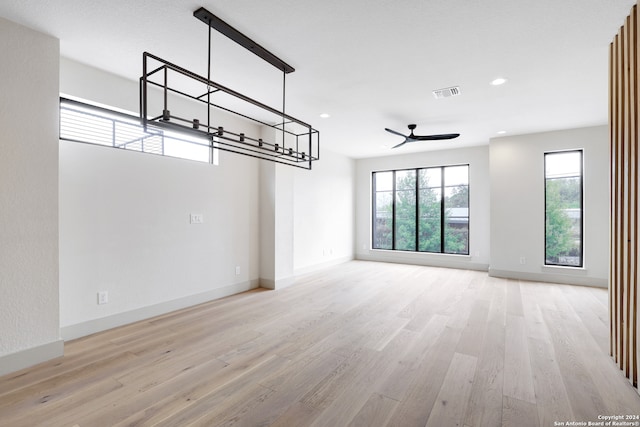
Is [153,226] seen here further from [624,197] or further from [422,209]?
[422,209]

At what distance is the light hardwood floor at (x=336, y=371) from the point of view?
6.02ft

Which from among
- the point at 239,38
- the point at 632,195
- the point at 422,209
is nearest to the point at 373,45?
the point at 239,38

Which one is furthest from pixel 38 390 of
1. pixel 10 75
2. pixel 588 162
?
pixel 588 162

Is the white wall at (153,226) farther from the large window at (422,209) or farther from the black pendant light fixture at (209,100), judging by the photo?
the large window at (422,209)

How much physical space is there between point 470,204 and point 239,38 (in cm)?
594

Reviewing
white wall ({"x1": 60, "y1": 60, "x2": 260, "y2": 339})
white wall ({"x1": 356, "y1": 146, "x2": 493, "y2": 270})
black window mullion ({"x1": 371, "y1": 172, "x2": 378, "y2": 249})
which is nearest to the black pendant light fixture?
white wall ({"x1": 60, "y1": 60, "x2": 260, "y2": 339})

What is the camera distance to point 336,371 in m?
2.34

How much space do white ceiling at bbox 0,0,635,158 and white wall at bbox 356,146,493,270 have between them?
2.38 meters

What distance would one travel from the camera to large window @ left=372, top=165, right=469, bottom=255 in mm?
6785

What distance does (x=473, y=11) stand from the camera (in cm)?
216

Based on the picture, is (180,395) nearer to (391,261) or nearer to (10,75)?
(10,75)

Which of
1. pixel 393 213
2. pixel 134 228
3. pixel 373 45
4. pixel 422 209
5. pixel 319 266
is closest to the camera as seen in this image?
pixel 373 45

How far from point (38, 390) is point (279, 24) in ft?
10.7

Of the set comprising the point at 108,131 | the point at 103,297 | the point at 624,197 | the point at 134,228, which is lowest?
the point at 103,297
